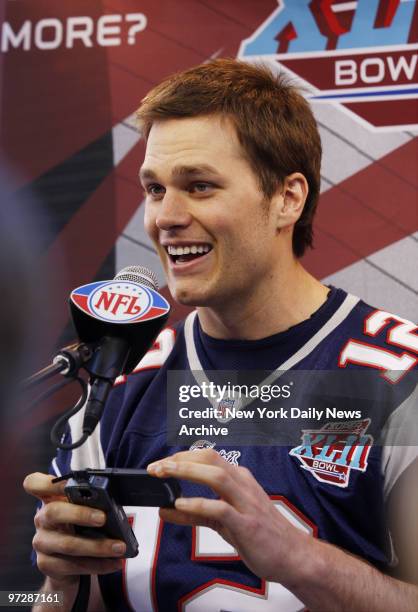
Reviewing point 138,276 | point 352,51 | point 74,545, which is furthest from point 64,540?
point 352,51

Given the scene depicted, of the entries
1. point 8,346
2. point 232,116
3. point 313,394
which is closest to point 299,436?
point 313,394

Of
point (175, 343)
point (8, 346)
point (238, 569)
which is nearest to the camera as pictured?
point (238, 569)

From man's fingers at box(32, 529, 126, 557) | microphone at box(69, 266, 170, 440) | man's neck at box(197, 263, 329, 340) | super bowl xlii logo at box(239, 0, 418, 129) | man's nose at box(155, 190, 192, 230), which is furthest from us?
super bowl xlii logo at box(239, 0, 418, 129)

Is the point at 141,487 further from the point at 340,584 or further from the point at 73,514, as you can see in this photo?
the point at 340,584

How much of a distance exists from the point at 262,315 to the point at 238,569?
467 millimetres

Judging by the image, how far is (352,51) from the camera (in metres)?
1.77

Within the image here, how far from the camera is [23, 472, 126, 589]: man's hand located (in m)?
0.96

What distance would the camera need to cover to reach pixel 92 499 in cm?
94

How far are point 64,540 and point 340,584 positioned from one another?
1.28 ft

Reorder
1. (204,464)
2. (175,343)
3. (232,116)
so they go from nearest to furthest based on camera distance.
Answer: (204,464) < (232,116) < (175,343)

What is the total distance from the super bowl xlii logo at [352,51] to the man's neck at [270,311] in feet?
1.75

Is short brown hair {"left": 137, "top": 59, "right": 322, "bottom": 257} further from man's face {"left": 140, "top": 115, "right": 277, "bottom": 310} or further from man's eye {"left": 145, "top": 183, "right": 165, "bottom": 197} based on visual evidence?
man's eye {"left": 145, "top": 183, "right": 165, "bottom": 197}

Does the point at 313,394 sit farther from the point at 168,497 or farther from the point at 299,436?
the point at 168,497

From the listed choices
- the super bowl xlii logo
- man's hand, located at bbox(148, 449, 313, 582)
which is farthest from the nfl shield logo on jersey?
the super bowl xlii logo
